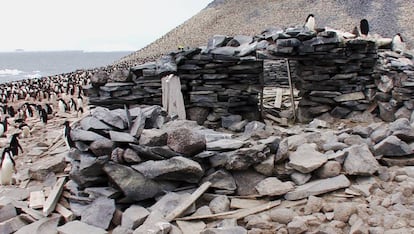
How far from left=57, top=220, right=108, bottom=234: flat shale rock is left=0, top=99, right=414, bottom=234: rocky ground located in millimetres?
11

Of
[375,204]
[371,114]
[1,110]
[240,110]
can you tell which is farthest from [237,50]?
[1,110]

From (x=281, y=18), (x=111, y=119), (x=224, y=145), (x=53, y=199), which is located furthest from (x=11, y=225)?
(x=281, y=18)

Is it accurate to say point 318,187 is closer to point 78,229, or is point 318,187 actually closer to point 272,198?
point 272,198

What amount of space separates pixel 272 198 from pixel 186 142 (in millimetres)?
1153

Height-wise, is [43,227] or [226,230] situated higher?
[226,230]

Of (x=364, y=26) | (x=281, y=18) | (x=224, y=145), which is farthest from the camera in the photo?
(x=281, y=18)

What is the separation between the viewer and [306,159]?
442 cm

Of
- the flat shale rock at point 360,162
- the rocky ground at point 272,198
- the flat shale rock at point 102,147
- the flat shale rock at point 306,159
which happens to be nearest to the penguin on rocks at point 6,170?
the rocky ground at point 272,198

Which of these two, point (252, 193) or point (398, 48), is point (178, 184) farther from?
point (398, 48)

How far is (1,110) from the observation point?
1375 centimetres

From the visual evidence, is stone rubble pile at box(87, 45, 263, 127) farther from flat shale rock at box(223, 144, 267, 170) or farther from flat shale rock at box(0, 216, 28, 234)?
flat shale rock at box(0, 216, 28, 234)

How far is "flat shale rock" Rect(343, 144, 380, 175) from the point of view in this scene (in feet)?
13.9

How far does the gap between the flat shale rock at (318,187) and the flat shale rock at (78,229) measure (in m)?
2.02

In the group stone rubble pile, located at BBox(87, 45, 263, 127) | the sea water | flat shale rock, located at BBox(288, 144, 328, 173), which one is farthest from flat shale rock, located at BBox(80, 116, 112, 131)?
the sea water
